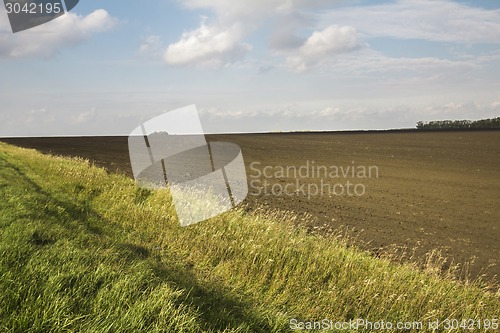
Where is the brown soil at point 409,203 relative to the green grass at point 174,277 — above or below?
below

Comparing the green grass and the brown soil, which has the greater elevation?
the green grass

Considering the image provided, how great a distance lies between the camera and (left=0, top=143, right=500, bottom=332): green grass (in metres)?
4.08

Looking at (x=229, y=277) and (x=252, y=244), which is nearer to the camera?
(x=229, y=277)

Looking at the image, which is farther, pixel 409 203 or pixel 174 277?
pixel 409 203

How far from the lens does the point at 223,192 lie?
20.0m

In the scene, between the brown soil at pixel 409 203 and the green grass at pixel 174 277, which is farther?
the brown soil at pixel 409 203

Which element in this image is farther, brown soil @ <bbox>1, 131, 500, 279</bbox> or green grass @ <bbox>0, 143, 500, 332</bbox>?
brown soil @ <bbox>1, 131, 500, 279</bbox>

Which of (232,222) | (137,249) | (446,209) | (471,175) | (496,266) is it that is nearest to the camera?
(137,249)

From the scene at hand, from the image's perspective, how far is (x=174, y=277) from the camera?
6.23m

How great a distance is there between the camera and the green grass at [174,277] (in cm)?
408

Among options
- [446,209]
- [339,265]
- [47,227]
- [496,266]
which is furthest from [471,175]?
[47,227]

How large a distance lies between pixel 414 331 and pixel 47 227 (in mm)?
6518

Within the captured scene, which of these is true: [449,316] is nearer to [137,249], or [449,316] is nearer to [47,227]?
[137,249]

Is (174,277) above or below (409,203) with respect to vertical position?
above
